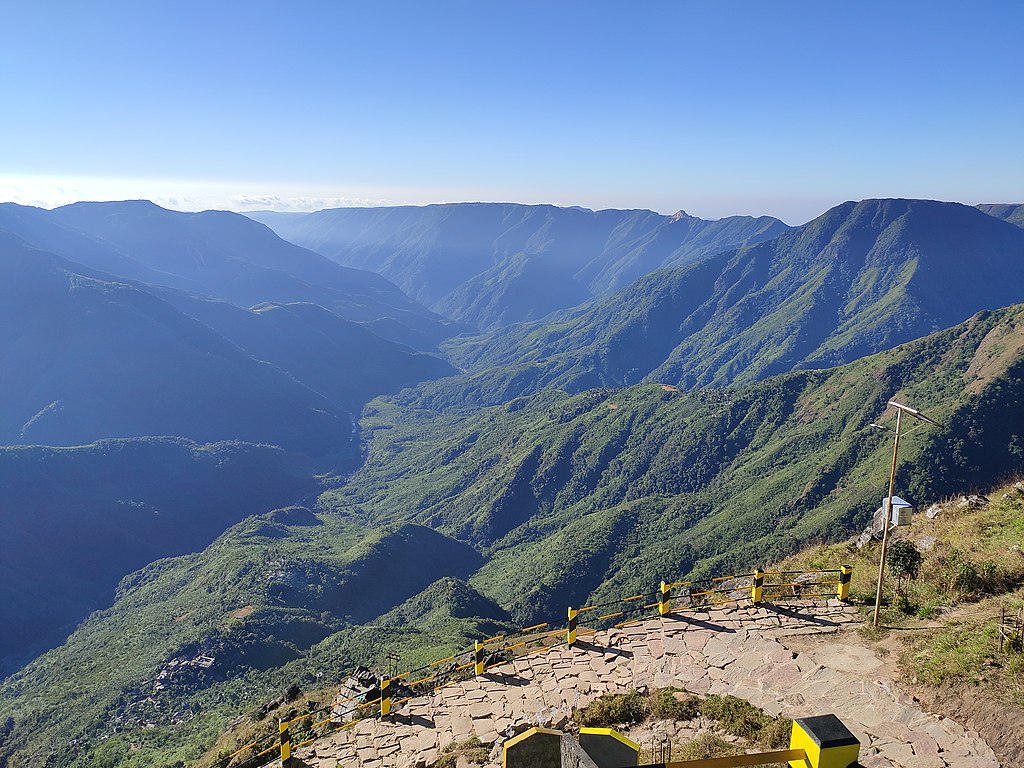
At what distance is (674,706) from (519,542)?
13915cm

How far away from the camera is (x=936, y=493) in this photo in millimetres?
88688

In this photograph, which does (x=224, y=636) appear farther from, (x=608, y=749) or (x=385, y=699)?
(x=608, y=749)

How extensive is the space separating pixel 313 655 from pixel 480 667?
200 ft

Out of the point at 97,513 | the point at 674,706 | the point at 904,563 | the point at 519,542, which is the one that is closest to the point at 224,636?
the point at 674,706

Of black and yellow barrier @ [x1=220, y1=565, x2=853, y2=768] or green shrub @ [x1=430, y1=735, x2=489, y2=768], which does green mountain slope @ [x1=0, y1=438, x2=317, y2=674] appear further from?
green shrub @ [x1=430, y1=735, x2=489, y2=768]

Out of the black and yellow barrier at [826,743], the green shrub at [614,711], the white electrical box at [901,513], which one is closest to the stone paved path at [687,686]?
the green shrub at [614,711]

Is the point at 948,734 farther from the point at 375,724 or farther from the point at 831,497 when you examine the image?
the point at 831,497

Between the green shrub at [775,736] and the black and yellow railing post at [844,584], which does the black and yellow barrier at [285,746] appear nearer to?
the green shrub at [775,736]

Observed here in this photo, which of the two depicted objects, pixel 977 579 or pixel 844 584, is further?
pixel 844 584

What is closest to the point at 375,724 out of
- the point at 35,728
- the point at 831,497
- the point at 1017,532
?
the point at 1017,532

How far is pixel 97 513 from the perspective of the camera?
14238 cm

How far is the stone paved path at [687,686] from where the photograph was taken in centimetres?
1466

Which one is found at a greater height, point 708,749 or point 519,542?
point 708,749

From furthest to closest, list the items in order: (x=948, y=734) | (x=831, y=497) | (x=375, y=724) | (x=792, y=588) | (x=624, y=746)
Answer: (x=831, y=497) → (x=792, y=588) → (x=375, y=724) → (x=948, y=734) → (x=624, y=746)
